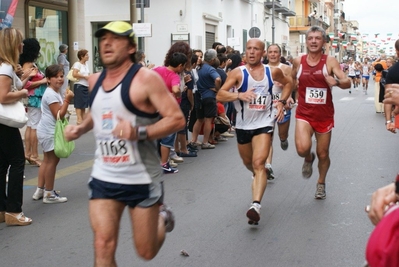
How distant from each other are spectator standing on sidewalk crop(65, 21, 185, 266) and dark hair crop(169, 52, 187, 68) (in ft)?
17.5

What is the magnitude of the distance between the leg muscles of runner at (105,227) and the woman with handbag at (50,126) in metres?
3.47

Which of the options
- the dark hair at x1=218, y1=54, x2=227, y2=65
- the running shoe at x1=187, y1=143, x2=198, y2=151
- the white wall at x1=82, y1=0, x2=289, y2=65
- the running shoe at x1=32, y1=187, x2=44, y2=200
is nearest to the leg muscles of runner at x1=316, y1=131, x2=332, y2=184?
the running shoe at x1=32, y1=187, x2=44, y2=200

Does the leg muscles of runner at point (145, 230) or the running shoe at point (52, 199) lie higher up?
the leg muscles of runner at point (145, 230)

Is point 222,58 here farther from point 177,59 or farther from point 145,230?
point 145,230

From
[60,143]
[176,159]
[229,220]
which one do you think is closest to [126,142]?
[229,220]

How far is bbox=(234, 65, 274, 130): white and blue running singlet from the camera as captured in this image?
6.85 m

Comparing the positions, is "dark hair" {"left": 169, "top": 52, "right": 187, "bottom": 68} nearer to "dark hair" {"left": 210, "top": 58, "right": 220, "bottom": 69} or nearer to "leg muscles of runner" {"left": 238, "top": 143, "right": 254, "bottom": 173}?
"leg muscles of runner" {"left": 238, "top": 143, "right": 254, "bottom": 173}

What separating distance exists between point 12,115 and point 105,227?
2.86 meters

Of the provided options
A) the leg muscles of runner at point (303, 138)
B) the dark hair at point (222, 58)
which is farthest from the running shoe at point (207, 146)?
the leg muscles of runner at point (303, 138)

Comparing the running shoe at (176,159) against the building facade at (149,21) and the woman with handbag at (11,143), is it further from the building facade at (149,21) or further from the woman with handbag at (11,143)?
the woman with handbag at (11,143)

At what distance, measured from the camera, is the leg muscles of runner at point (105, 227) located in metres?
3.82

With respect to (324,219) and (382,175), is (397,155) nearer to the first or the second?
(382,175)

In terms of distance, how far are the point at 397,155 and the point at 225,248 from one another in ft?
21.4

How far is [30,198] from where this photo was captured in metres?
7.82
